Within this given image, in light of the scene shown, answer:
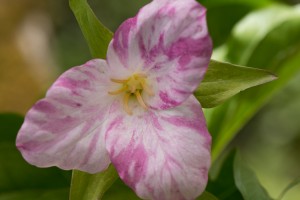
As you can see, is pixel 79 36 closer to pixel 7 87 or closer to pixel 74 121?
pixel 7 87

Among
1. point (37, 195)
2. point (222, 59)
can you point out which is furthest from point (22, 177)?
point (222, 59)

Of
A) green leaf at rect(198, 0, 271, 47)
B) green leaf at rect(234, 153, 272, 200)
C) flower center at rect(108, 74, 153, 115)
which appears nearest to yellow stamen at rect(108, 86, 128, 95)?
flower center at rect(108, 74, 153, 115)

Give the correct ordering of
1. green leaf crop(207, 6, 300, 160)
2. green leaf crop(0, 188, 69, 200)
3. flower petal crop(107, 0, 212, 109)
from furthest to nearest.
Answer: green leaf crop(207, 6, 300, 160), green leaf crop(0, 188, 69, 200), flower petal crop(107, 0, 212, 109)

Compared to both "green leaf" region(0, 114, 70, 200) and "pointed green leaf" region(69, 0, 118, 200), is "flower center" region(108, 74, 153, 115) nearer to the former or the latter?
"pointed green leaf" region(69, 0, 118, 200)

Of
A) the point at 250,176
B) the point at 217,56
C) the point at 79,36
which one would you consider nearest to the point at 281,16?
the point at 217,56

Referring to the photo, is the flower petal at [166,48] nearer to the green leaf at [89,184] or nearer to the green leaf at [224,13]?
the green leaf at [89,184]

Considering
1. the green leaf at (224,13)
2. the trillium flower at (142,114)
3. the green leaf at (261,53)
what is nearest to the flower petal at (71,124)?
the trillium flower at (142,114)

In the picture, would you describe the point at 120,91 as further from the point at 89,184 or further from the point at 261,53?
A: the point at 261,53
